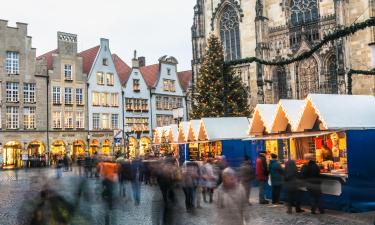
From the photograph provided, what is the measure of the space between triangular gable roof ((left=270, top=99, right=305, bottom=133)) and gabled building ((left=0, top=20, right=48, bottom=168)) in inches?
1267

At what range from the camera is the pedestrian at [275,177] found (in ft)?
52.7

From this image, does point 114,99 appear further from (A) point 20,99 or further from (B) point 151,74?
(A) point 20,99

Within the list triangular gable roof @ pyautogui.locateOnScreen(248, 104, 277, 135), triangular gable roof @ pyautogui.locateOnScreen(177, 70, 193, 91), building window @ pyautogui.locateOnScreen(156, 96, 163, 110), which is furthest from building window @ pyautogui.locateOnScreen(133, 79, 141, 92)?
triangular gable roof @ pyautogui.locateOnScreen(248, 104, 277, 135)

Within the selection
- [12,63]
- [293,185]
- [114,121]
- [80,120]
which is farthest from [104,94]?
[293,185]

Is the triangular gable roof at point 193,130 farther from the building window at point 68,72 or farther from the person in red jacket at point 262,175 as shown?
the building window at point 68,72

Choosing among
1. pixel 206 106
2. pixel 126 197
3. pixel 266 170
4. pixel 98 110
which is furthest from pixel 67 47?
pixel 266 170

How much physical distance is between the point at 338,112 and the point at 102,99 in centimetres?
4052

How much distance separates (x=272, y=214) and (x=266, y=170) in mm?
2897

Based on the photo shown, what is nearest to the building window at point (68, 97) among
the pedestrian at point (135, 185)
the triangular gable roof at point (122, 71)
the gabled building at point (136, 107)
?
the gabled building at point (136, 107)

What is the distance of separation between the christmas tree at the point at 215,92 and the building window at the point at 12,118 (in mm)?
18713

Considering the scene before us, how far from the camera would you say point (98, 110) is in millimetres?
53375

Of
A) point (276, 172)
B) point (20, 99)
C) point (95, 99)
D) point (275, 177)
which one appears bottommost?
point (275, 177)

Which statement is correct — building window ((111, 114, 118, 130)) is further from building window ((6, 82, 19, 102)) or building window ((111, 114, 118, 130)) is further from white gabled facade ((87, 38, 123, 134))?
building window ((6, 82, 19, 102))

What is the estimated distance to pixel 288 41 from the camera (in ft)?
158
